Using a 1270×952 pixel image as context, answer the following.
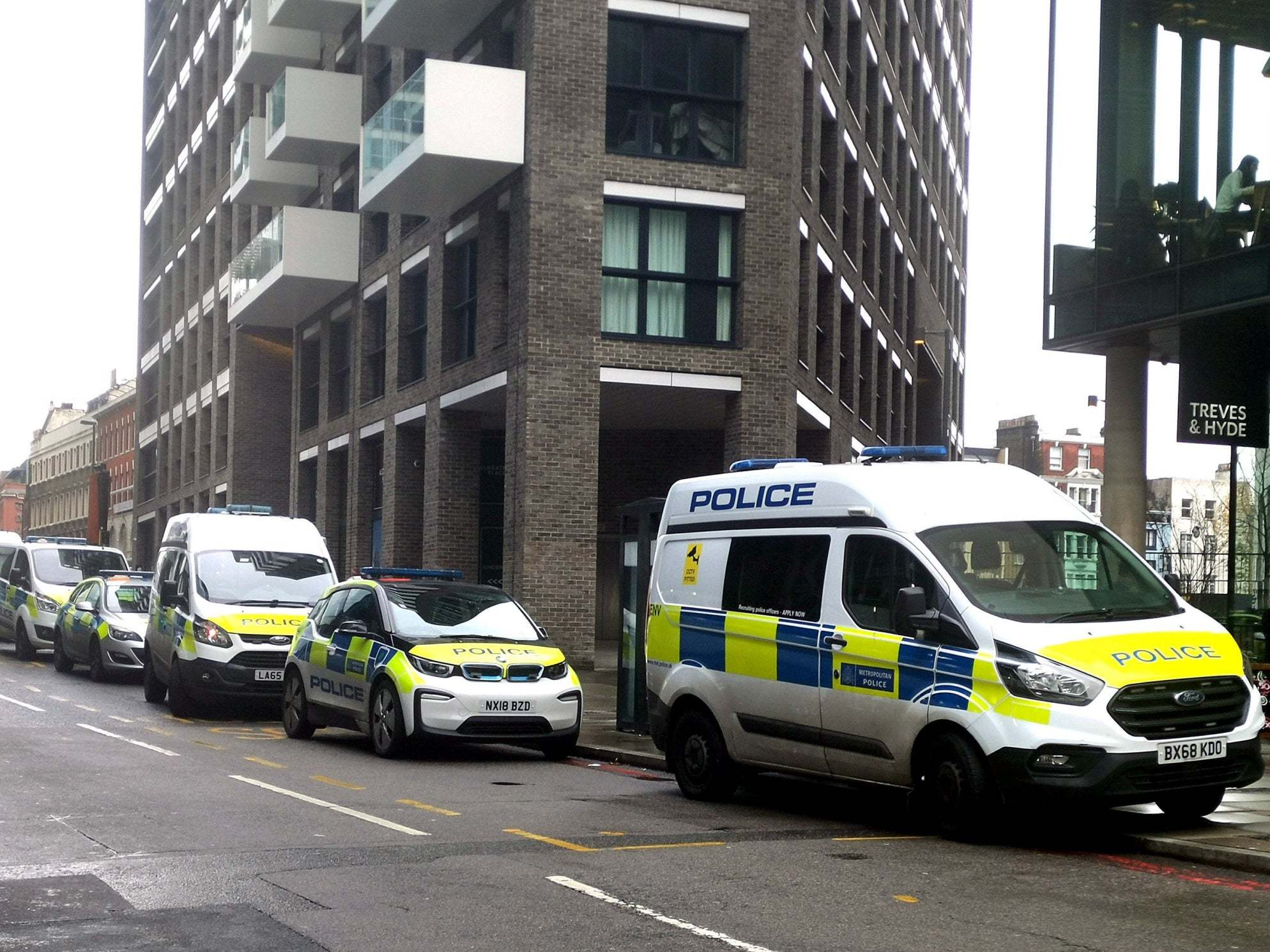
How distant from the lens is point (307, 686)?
1641 centimetres

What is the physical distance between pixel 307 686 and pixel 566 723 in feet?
10.5

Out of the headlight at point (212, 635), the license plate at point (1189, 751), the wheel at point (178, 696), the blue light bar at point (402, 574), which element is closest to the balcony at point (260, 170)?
the wheel at point (178, 696)

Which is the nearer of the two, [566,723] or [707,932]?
[707,932]

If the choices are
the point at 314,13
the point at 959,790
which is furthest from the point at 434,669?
the point at 314,13

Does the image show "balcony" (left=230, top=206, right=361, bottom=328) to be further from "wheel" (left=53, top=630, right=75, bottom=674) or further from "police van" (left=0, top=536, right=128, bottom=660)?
"wheel" (left=53, top=630, right=75, bottom=674)

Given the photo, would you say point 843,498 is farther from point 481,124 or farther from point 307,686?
point 481,124

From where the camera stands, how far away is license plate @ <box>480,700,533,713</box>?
14.2 metres

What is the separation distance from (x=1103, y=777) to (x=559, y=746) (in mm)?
6780

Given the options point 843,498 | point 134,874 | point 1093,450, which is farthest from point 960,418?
point 1093,450

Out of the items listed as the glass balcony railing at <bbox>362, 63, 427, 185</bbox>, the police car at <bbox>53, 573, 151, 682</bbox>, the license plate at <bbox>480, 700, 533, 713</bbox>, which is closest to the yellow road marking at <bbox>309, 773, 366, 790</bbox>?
the license plate at <bbox>480, 700, 533, 713</bbox>

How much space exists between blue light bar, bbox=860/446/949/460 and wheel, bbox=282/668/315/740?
7.20 meters

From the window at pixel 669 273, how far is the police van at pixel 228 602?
26.1ft

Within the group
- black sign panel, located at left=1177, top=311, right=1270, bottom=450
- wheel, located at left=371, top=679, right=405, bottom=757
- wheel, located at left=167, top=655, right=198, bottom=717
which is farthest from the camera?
wheel, located at left=167, top=655, right=198, bottom=717

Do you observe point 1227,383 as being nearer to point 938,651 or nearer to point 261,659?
point 938,651
